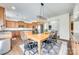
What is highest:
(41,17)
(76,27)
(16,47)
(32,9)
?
(32,9)

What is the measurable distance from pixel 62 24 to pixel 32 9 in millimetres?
656

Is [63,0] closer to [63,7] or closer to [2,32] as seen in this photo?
[63,7]

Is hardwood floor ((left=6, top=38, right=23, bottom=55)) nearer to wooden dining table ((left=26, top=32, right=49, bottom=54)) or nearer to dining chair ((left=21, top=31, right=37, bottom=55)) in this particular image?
dining chair ((left=21, top=31, right=37, bottom=55))

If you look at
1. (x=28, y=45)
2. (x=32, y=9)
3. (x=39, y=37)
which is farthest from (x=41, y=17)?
(x=28, y=45)

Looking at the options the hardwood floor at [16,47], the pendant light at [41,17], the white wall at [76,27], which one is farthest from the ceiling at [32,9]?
the hardwood floor at [16,47]

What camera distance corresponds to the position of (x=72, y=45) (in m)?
1.68

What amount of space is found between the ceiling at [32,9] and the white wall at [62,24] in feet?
0.31

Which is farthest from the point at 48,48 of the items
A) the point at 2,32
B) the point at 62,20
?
the point at 2,32

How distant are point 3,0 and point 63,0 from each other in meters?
1.15

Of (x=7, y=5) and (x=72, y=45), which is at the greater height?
(x=7, y=5)

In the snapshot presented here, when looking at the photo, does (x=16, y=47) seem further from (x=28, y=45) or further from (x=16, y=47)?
(x=28, y=45)

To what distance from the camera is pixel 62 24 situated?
169 centimetres

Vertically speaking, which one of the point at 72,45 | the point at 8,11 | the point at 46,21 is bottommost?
the point at 72,45

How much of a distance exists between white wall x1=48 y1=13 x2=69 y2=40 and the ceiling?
0.10 meters
